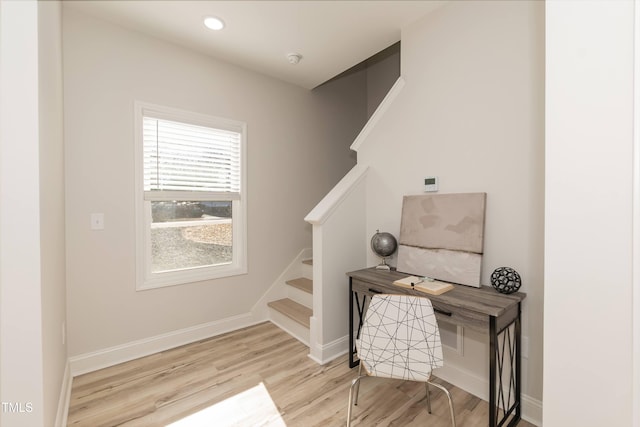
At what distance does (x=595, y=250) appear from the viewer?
1.13 m

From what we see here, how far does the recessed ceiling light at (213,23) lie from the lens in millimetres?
2242

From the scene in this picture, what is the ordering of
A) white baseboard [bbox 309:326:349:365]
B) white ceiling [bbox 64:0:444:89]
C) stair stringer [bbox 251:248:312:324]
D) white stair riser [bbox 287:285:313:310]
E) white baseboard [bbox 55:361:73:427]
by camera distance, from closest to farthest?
white baseboard [bbox 55:361:73:427], white ceiling [bbox 64:0:444:89], white baseboard [bbox 309:326:349:365], white stair riser [bbox 287:285:313:310], stair stringer [bbox 251:248:312:324]

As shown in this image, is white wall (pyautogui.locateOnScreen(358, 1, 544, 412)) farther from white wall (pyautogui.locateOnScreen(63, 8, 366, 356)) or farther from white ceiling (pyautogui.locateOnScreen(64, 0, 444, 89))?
white wall (pyautogui.locateOnScreen(63, 8, 366, 356))

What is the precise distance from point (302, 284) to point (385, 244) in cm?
133

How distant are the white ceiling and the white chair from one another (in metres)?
2.15

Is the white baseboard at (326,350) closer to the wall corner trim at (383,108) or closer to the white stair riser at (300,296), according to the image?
the white stair riser at (300,296)

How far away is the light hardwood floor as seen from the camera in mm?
1726

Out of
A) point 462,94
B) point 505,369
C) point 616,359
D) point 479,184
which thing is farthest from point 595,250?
point 462,94

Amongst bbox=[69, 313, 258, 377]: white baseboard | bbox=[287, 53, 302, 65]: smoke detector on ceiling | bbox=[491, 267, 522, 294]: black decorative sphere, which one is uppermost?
bbox=[287, 53, 302, 65]: smoke detector on ceiling

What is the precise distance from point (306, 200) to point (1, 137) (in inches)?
108

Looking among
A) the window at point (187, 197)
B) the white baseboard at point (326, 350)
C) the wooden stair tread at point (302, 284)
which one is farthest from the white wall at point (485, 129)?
the window at point (187, 197)

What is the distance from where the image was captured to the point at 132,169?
242 centimetres

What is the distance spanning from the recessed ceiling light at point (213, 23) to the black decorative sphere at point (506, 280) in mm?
2754

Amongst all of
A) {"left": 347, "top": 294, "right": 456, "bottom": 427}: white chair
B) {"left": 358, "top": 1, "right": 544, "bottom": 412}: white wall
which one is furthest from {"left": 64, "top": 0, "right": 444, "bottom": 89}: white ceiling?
{"left": 347, "top": 294, "right": 456, "bottom": 427}: white chair
